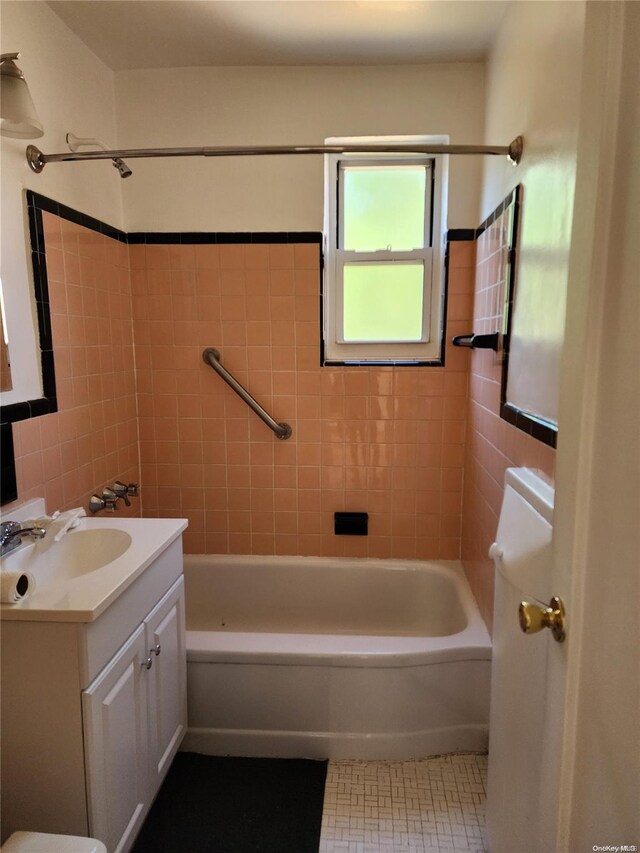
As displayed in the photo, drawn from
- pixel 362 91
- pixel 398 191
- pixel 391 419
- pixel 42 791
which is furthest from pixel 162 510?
pixel 362 91

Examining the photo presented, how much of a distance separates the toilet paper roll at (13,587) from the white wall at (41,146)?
65cm

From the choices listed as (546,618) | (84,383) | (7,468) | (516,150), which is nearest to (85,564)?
(7,468)

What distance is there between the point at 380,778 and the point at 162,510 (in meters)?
1.47

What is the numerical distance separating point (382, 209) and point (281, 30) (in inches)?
→ 31.1

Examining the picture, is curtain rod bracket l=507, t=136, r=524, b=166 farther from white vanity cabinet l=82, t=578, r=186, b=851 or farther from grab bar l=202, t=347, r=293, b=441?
white vanity cabinet l=82, t=578, r=186, b=851

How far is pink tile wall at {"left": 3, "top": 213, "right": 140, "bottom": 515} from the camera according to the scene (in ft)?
5.68

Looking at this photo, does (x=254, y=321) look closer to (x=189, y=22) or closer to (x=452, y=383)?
(x=452, y=383)

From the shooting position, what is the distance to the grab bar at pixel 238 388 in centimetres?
234

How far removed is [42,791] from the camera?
3.79ft

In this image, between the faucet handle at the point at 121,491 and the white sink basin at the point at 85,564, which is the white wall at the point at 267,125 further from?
the white sink basin at the point at 85,564

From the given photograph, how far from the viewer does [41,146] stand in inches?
67.4

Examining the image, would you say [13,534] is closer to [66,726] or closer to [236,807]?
[66,726]

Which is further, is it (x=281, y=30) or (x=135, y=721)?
(x=281, y=30)

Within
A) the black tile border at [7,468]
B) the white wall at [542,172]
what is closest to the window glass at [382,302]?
the white wall at [542,172]
